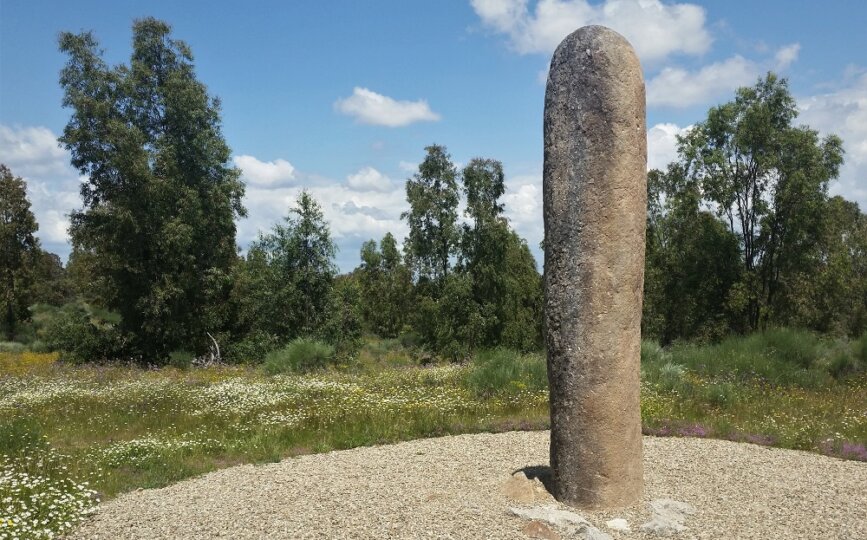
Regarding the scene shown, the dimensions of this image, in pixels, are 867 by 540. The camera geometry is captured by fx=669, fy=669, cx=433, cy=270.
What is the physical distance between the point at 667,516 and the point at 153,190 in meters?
24.8

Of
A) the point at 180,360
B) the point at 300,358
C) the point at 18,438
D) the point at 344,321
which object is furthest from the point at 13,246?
the point at 18,438

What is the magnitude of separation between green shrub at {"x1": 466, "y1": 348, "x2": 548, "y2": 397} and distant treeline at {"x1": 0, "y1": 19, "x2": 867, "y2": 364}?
957 centimetres

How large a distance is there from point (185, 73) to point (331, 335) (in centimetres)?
1411

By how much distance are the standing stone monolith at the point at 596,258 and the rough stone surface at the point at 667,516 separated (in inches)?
12.7

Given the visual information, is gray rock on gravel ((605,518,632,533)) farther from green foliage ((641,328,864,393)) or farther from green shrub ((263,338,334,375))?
green shrub ((263,338,334,375))

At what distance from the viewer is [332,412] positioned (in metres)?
→ 13.0

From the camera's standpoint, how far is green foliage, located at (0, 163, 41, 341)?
4091cm

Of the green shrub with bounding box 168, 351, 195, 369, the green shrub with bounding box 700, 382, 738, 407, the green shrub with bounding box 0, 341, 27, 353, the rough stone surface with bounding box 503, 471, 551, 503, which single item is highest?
the green shrub with bounding box 700, 382, 738, 407

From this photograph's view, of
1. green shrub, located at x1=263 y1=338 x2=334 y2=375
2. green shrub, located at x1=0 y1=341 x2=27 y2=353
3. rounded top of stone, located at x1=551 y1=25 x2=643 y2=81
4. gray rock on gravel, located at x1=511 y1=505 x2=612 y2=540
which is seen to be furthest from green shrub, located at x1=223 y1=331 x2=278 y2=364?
rounded top of stone, located at x1=551 y1=25 x2=643 y2=81

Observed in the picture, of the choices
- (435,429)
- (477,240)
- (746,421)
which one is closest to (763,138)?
(477,240)

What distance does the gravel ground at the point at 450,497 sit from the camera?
272 inches

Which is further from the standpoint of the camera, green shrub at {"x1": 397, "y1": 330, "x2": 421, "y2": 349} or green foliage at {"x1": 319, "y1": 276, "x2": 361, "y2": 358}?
green shrub at {"x1": 397, "y1": 330, "x2": 421, "y2": 349}

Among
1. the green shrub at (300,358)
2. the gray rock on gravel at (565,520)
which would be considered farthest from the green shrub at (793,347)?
the gray rock on gravel at (565,520)

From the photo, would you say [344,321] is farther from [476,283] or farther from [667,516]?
[667,516]
